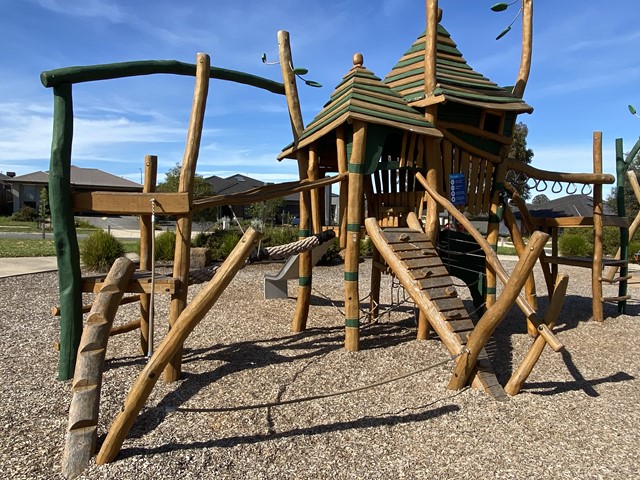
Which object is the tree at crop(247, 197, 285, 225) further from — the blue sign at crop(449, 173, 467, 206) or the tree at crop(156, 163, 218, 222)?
the blue sign at crop(449, 173, 467, 206)

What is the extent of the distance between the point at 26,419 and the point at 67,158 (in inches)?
87.8

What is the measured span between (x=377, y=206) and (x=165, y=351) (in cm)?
433

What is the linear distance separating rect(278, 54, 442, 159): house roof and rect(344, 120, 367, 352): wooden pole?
0.18m

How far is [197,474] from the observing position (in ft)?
9.82

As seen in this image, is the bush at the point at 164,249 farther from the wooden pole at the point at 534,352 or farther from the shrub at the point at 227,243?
the wooden pole at the point at 534,352

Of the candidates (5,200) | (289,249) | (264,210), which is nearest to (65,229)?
(289,249)

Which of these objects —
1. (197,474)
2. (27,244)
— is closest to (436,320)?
(197,474)

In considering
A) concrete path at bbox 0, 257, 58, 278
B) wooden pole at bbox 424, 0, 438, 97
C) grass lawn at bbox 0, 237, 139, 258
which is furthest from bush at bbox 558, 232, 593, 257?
concrete path at bbox 0, 257, 58, 278

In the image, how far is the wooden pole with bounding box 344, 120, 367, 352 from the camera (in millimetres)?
5441

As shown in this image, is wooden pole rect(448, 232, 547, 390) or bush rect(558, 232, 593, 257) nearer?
wooden pole rect(448, 232, 547, 390)

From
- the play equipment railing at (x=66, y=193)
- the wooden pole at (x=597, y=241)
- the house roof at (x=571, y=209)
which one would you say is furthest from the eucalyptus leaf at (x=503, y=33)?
the house roof at (x=571, y=209)

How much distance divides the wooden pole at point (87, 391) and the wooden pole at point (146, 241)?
1840mm

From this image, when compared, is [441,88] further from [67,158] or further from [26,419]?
[26,419]

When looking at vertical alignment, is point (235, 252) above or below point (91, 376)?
above
